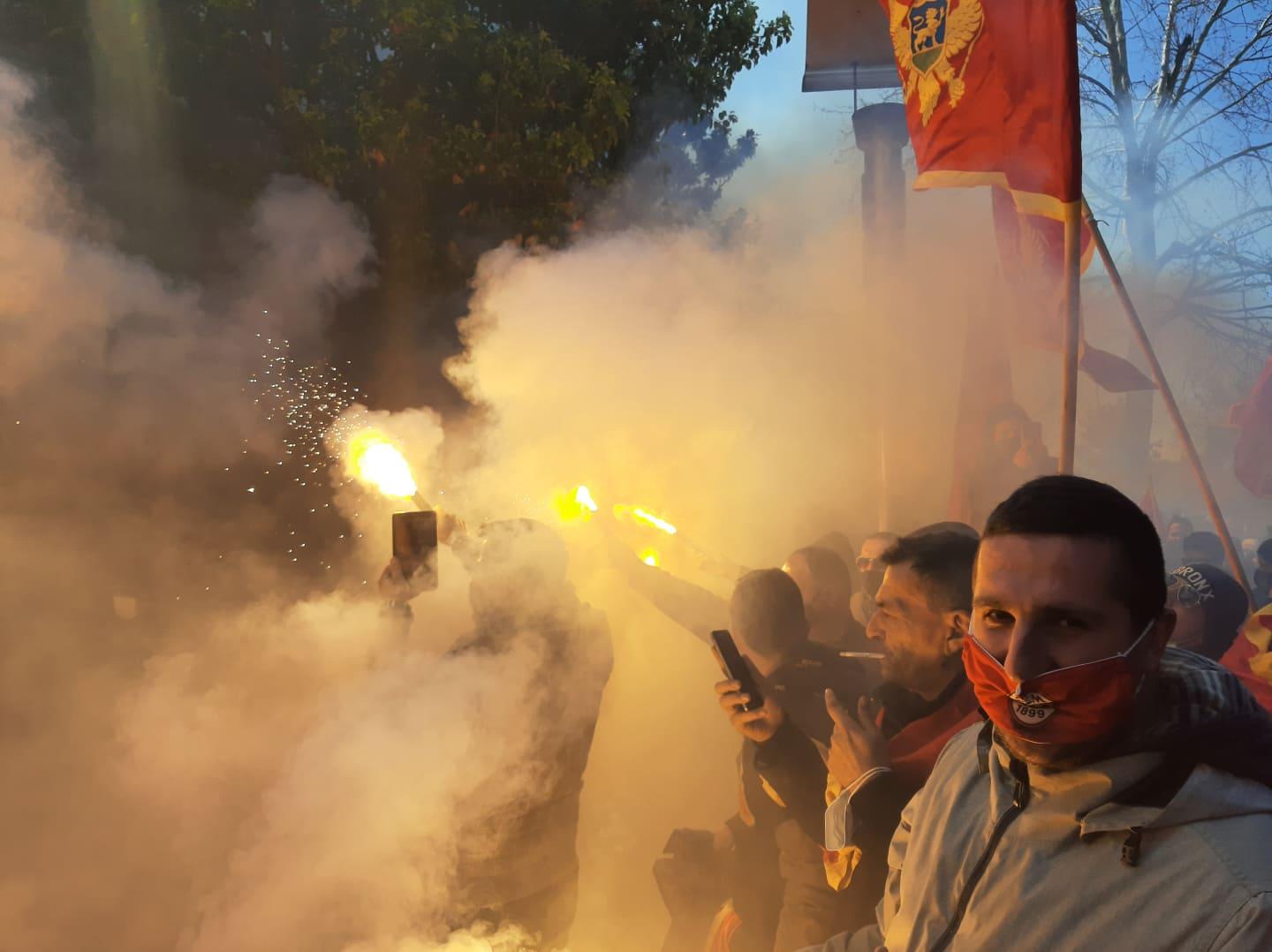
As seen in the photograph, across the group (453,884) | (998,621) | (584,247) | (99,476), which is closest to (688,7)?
(584,247)

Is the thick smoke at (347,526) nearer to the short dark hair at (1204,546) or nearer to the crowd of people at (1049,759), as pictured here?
the crowd of people at (1049,759)

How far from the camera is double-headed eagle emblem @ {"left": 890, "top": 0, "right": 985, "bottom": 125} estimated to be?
3660 mm

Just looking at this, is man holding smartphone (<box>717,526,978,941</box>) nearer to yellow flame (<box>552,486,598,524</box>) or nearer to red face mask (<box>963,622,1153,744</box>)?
red face mask (<box>963,622,1153,744</box>)

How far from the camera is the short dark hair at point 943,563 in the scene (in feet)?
8.13

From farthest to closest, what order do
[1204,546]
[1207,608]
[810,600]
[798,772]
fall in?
1. [1204,546]
2. [810,600]
3. [1207,608]
4. [798,772]

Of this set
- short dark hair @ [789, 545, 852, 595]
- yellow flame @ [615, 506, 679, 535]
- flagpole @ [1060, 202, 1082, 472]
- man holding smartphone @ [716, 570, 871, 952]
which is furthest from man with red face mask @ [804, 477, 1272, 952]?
yellow flame @ [615, 506, 679, 535]

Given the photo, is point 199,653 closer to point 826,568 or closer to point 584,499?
point 584,499

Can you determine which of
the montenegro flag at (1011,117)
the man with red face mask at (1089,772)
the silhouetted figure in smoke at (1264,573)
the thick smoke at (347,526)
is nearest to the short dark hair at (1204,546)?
the silhouetted figure in smoke at (1264,573)

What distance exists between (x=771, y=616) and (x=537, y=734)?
3.45ft

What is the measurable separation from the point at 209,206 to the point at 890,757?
5.36 meters

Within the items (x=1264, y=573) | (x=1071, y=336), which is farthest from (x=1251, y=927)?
(x=1264, y=573)

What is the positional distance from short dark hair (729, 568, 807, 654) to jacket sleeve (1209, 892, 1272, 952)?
8.28ft

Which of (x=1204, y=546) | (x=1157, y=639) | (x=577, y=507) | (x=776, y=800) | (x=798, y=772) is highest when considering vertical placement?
(x=577, y=507)

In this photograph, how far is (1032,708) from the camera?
4.26 feet
